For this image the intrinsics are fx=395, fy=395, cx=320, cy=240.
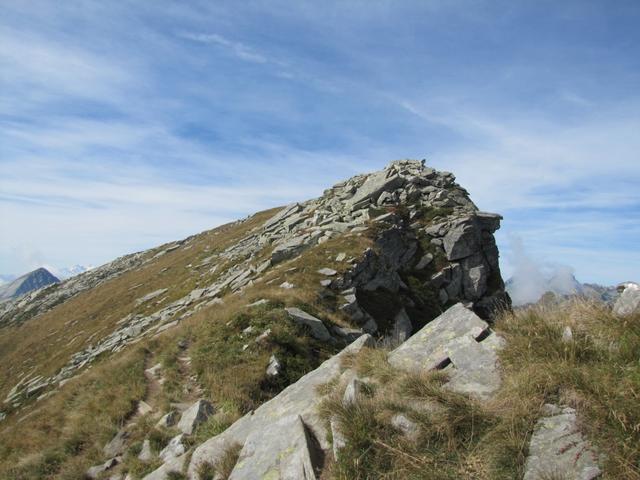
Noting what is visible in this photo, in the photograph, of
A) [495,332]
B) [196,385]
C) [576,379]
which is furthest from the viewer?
[196,385]

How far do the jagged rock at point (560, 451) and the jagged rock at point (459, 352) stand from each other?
124 centimetres

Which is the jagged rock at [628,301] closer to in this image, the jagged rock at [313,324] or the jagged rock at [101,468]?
the jagged rock at [313,324]

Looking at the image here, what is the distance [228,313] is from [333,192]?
1267 inches

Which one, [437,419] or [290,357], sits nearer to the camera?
[437,419]

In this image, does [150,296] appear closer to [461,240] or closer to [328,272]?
[328,272]

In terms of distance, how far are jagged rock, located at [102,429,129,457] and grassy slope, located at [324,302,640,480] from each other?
8.73m

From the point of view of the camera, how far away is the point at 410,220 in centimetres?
3519

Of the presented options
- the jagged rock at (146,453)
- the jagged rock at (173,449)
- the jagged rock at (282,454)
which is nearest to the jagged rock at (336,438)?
the jagged rock at (282,454)

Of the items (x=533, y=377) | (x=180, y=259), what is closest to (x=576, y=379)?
(x=533, y=377)

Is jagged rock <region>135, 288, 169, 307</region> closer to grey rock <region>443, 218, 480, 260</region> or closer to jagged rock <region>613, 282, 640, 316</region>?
grey rock <region>443, 218, 480, 260</region>

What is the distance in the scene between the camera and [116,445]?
1281 cm

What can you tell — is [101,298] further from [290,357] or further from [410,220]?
[290,357]

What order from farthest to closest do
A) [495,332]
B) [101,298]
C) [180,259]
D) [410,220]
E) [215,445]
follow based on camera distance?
1. [180,259]
2. [101,298]
3. [410,220]
4. [215,445]
5. [495,332]

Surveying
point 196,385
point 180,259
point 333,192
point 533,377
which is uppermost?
point 333,192
